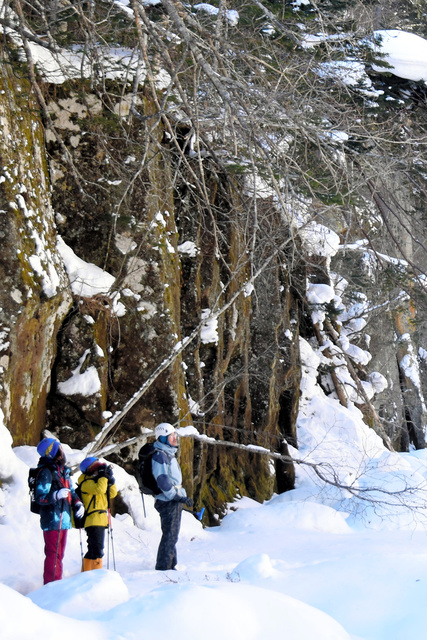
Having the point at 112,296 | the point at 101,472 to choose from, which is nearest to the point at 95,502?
the point at 101,472

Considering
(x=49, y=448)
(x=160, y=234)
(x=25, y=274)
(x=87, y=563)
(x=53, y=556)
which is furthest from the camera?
(x=160, y=234)

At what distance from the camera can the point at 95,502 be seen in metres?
5.68

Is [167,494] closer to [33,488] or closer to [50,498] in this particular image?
[50,498]

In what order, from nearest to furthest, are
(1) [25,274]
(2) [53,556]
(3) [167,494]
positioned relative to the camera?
(2) [53,556] → (3) [167,494] → (1) [25,274]

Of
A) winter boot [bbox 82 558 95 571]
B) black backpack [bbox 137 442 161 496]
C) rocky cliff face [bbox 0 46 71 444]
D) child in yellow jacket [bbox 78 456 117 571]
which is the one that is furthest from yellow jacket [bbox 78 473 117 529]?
rocky cliff face [bbox 0 46 71 444]

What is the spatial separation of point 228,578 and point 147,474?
4.68 feet

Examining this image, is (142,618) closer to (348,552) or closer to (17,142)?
(348,552)

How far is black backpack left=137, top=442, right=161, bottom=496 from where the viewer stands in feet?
19.5

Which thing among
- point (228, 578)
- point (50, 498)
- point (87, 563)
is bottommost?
point (87, 563)

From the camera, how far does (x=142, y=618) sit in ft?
9.65

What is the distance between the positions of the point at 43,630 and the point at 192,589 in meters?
0.94

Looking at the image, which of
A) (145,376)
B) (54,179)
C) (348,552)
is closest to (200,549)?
(348,552)

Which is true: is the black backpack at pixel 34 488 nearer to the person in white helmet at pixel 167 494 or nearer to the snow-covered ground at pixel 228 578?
the snow-covered ground at pixel 228 578

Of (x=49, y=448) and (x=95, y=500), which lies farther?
(x=95, y=500)
